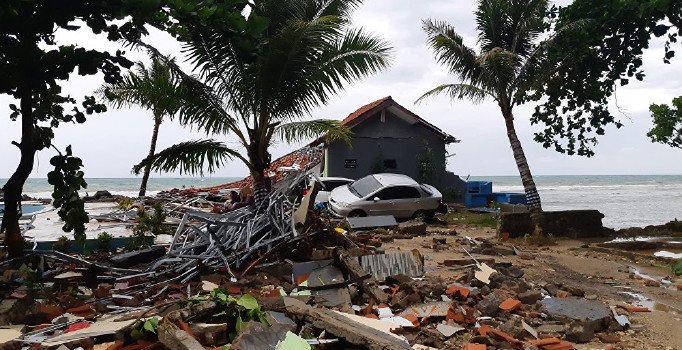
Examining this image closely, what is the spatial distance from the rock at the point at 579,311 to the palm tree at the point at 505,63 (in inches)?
375

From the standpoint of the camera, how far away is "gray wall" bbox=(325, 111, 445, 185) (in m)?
21.3

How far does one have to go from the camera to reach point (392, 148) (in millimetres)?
22000

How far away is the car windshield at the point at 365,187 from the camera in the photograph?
1562 centimetres

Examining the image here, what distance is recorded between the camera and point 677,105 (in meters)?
19.6

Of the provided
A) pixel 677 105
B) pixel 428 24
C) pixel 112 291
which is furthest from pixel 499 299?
pixel 677 105

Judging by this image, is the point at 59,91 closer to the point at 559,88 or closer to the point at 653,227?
the point at 559,88

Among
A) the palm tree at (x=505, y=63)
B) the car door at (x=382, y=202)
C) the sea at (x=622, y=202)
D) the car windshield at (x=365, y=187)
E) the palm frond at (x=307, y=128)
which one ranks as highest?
the palm tree at (x=505, y=63)

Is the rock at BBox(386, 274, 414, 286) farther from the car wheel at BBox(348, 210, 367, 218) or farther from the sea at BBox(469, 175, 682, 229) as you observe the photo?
the sea at BBox(469, 175, 682, 229)

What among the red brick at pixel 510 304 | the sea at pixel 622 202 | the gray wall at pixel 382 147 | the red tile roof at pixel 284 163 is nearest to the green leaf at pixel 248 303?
the red brick at pixel 510 304

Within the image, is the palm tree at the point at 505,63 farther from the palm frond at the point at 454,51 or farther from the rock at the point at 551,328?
the rock at the point at 551,328

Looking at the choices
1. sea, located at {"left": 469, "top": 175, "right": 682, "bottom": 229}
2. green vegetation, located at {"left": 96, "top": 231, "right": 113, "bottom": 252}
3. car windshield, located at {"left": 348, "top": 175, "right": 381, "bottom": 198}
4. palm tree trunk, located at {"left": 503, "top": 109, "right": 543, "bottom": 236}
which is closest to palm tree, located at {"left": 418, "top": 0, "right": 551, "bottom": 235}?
palm tree trunk, located at {"left": 503, "top": 109, "right": 543, "bottom": 236}

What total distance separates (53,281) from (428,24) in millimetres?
12694

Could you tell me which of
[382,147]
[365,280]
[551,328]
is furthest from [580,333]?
[382,147]

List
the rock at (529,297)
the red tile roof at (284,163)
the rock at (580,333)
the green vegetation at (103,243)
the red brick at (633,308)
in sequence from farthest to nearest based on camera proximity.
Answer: the red tile roof at (284,163)
the green vegetation at (103,243)
the red brick at (633,308)
the rock at (529,297)
the rock at (580,333)
